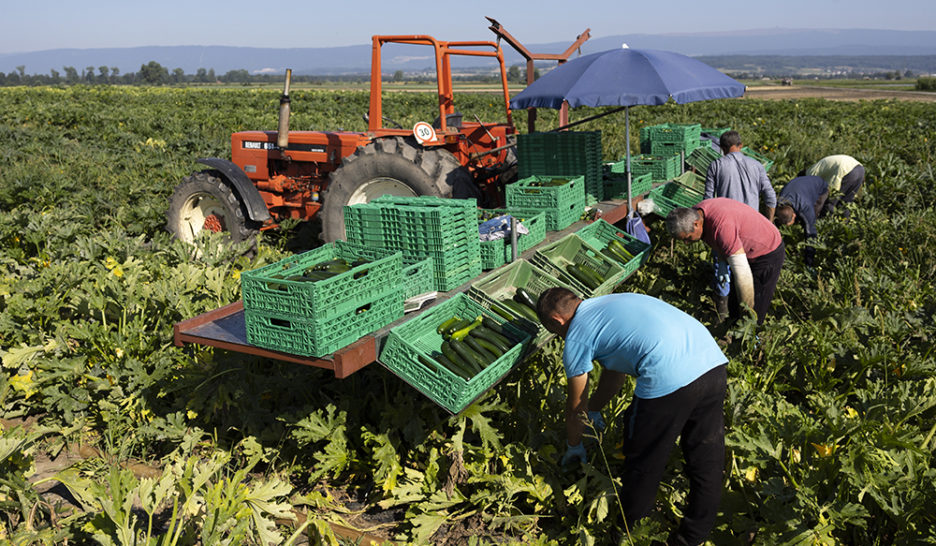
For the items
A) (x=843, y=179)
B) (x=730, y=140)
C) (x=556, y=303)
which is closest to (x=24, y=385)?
(x=556, y=303)

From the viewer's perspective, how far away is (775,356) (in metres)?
5.03

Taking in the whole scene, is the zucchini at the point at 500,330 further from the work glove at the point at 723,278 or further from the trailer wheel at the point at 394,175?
the trailer wheel at the point at 394,175

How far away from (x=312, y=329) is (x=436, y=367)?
73cm

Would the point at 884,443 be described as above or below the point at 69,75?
below

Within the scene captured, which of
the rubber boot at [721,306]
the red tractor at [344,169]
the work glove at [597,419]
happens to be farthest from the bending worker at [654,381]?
the red tractor at [344,169]

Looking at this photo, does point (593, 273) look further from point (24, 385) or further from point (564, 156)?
point (24, 385)

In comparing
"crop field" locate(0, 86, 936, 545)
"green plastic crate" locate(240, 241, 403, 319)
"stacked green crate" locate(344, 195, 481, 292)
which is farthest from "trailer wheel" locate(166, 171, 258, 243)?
"green plastic crate" locate(240, 241, 403, 319)

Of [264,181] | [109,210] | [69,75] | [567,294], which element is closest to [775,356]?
[567,294]

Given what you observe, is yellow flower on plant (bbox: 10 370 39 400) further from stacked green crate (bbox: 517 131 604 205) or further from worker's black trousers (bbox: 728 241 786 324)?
worker's black trousers (bbox: 728 241 786 324)

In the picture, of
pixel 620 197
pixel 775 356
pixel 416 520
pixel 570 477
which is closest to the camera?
pixel 416 520

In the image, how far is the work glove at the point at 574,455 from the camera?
3.97 metres

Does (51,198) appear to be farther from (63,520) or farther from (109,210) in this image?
(63,520)

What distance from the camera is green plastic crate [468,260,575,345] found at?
4.58m

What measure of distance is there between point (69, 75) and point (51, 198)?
532 feet
